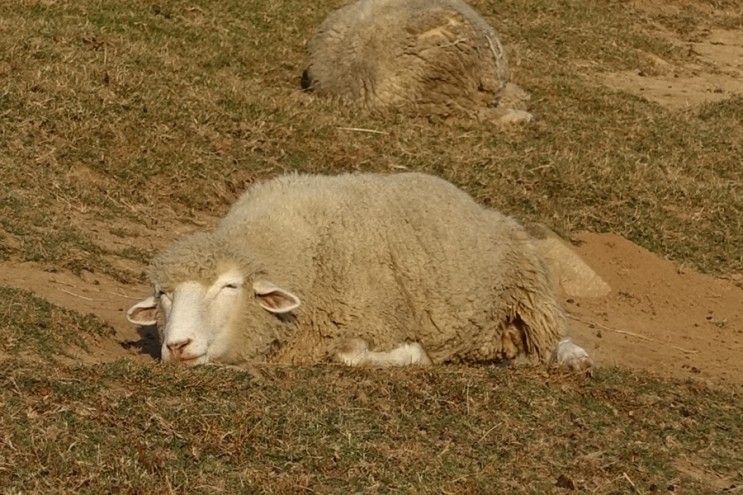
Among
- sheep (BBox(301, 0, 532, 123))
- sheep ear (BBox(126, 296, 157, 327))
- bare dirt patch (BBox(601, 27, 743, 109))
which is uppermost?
sheep ear (BBox(126, 296, 157, 327))

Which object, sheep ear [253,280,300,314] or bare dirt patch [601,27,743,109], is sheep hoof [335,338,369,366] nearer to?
sheep ear [253,280,300,314]

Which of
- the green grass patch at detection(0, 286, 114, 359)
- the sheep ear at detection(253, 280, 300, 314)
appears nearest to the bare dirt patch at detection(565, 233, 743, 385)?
the sheep ear at detection(253, 280, 300, 314)

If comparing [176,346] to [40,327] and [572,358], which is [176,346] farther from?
[572,358]

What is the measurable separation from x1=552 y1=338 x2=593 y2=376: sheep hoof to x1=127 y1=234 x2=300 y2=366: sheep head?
5.21 feet

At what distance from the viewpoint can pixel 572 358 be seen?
25.5ft

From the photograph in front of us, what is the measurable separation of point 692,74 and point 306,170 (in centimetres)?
824

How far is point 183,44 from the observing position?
14.0 m

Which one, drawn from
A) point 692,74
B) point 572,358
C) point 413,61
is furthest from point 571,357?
point 692,74

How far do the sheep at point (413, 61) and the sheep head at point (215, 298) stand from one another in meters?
6.38

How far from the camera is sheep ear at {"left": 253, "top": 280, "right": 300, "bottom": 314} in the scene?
7031mm

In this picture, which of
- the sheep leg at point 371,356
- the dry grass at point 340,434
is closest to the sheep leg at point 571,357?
the dry grass at point 340,434

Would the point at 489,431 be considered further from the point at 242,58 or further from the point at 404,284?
the point at 242,58

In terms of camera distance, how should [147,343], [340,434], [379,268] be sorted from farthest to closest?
[147,343]
[379,268]
[340,434]

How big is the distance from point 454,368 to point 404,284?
24.5 inches
